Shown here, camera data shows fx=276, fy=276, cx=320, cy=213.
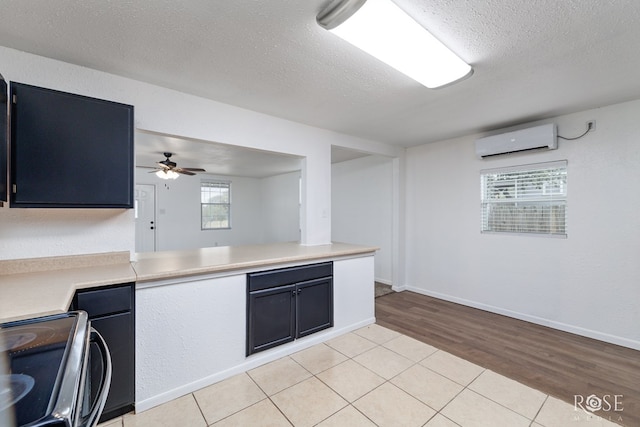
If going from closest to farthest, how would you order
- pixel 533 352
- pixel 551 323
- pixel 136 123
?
pixel 136 123, pixel 533 352, pixel 551 323

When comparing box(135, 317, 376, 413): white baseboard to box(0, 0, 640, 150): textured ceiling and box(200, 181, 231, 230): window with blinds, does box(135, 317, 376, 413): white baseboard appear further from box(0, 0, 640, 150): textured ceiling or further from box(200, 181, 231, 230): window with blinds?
box(200, 181, 231, 230): window with blinds

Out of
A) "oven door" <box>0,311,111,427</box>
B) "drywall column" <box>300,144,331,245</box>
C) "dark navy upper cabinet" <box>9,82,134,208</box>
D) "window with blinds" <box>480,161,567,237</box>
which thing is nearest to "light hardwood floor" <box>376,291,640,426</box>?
"window with blinds" <box>480,161,567,237</box>

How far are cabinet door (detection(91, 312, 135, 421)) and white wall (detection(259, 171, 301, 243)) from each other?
5.35 meters

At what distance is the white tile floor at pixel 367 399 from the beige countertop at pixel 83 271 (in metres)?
0.85

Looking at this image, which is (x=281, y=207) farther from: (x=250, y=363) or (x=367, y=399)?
(x=367, y=399)

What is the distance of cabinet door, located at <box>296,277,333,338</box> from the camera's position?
254 centimetres

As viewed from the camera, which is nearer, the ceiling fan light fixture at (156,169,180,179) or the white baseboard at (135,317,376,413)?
the white baseboard at (135,317,376,413)

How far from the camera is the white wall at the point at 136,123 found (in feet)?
5.81

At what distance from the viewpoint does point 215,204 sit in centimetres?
740

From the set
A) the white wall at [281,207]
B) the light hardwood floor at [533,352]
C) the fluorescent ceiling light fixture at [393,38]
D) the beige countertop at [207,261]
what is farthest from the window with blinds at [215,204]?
the fluorescent ceiling light fixture at [393,38]

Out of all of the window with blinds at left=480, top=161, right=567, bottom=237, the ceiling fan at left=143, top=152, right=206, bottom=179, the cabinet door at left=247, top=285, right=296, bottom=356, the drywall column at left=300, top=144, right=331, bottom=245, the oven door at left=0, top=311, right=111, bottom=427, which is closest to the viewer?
the oven door at left=0, top=311, right=111, bottom=427

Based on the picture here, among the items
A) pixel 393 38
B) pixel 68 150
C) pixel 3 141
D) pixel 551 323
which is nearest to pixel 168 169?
pixel 68 150

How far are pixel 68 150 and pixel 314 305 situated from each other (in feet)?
7.14

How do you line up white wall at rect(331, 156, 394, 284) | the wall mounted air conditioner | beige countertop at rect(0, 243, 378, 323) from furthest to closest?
white wall at rect(331, 156, 394, 284) < the wall mounted air conditioner < beige countertop at rect(0, 243, 378, 323)
